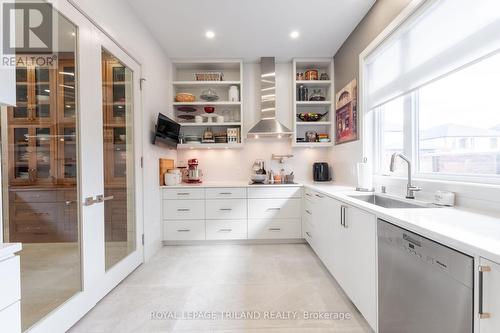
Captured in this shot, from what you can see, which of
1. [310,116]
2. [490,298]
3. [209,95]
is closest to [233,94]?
[209,95]

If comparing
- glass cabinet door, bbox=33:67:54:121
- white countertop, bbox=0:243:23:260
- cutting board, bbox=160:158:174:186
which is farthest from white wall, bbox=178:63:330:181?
white countertop, bbox=0:243:23:260

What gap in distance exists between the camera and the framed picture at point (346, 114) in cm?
290

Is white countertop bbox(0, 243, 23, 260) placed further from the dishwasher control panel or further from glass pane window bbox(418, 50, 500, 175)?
glass pane window bbox(418, 50, 500, 175)

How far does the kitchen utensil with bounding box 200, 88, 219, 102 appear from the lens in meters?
3.60

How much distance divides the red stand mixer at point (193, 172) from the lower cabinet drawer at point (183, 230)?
0.67m

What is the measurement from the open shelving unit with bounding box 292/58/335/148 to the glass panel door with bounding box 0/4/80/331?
2777 mm

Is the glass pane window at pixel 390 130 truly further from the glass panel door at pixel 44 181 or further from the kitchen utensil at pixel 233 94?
the glass panel door at pixel 44 181

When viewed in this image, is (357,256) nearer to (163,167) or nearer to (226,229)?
(226,229)

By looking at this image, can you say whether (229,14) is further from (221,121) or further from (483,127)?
(483,127)

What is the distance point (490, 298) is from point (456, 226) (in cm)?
34

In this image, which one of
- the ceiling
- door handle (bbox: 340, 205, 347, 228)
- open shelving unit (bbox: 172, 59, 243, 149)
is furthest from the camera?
open shelving unit (bbox: 172, 59, 243, 149)

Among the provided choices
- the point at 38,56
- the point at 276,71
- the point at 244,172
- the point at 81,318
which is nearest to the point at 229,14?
the point at 276,71

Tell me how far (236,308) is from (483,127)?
211 centimetres

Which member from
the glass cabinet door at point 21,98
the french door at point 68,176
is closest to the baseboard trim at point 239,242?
the french door at point 68,176
